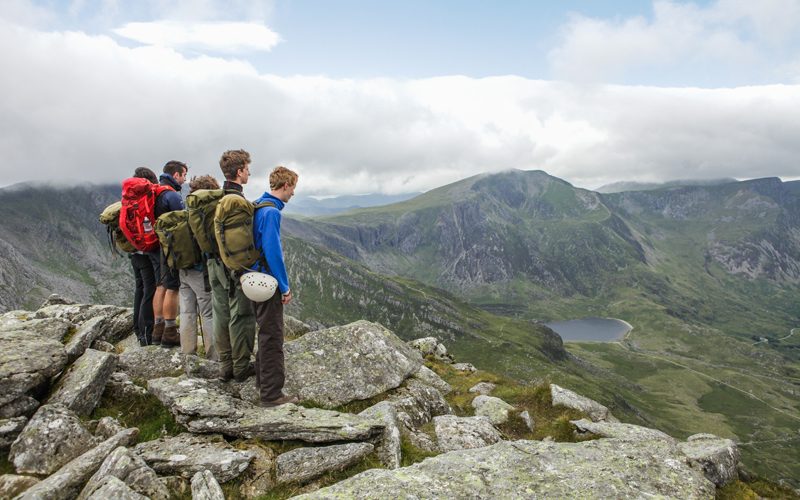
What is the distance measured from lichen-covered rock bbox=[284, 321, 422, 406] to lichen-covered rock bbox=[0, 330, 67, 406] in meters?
6.39

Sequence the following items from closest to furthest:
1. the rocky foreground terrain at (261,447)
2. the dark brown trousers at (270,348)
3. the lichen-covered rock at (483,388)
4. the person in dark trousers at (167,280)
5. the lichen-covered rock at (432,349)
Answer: the rocky foreground terrain at (261,447), the dark brown trousers at (270,348), the person in dark trousers at (167,280), the lichen-covered rock at (483,388), the lichen-covered rock at (432,349)

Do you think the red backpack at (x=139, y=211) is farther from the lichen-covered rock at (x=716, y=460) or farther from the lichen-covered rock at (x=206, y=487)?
the lichen-covered rock at (x=716, y=460)

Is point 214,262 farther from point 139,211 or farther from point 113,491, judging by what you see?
point 113,491

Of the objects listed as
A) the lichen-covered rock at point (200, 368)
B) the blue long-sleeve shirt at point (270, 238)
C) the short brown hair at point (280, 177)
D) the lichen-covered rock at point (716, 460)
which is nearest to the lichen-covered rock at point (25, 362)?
the lichen-covered rock at point (200, 368)

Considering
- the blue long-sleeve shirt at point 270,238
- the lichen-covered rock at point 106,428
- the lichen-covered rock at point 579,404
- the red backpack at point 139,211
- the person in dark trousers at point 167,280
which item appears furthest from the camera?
the lichen-covered rock at point 579,404

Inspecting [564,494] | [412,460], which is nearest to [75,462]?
[412,460]

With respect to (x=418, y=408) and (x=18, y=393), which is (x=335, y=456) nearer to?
(x=418, y=408)

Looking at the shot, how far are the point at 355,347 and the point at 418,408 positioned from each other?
3.63 metres

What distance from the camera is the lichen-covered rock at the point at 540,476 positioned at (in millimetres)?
7520

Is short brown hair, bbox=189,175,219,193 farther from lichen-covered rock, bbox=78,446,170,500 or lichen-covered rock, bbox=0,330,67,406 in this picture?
lichen-covered rock, bbox=78,446,170,500

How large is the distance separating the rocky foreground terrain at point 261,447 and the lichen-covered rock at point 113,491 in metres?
0.02

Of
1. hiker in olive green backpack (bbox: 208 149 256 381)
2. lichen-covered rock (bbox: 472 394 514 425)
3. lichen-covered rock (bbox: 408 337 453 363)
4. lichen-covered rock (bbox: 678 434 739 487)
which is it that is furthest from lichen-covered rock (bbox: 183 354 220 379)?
lichen-covered rock (bbox: 408 337 453 363)

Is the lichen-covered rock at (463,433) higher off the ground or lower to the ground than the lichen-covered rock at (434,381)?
higher

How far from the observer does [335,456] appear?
933cm
